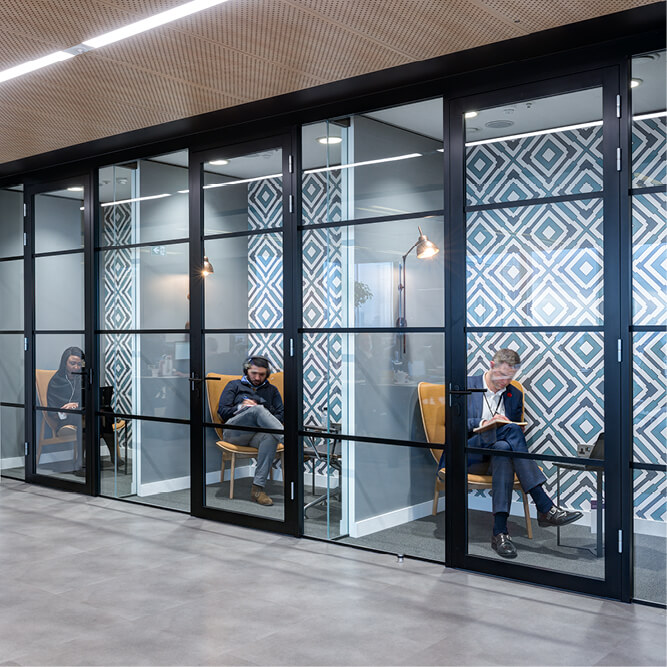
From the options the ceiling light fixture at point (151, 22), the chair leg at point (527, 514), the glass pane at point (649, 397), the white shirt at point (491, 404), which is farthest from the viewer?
the white shirt at point (491, 404)

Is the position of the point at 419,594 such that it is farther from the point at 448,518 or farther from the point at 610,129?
the point at 610,129

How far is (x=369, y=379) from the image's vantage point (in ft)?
14.1

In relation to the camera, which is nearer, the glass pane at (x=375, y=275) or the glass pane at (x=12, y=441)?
the glass pane at (x=375, y=275)

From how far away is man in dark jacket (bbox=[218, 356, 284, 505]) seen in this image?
4.73 metres

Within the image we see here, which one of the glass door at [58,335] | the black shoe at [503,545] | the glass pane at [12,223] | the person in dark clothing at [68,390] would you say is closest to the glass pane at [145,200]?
the glass door at [58,335]

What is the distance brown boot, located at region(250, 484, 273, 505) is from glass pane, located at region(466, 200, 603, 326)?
179 centimetres

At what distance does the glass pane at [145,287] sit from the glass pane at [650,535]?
121 inches

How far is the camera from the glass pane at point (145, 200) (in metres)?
5.28

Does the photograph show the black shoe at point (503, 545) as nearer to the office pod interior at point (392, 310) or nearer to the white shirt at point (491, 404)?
the office pod interior at point (392, 310)

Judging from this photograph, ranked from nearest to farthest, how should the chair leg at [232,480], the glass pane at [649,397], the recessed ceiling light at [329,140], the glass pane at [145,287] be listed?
the glass pane at [649,397]
the recessed ceiling light at [329,140]
the chair leg at [232,480]
the glass pane at [145,287]

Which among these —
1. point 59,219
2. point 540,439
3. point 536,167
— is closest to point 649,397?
point 540,439

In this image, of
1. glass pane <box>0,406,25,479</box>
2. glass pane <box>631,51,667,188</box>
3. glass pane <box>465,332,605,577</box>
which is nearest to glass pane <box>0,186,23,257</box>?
glass pane <box>0,406,25,479</box>

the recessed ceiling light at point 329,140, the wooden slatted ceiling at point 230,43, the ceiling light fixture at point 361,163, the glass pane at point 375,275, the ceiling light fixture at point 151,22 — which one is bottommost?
the glass pane at point 375,275

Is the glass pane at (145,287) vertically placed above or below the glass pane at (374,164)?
below
